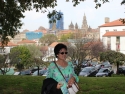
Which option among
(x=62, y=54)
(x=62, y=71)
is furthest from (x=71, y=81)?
(x=62, y=54)

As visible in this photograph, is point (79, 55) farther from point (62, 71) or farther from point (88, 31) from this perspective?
point (88, 31)

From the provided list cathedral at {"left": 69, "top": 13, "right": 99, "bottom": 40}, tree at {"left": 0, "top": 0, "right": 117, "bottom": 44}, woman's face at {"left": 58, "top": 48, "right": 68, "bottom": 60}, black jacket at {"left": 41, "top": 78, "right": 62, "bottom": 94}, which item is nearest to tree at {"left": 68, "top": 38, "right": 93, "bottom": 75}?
cathedral at {"left": 69, "top": 13, "right": 99, "bottom": 40}

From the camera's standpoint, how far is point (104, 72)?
2430 centimetres

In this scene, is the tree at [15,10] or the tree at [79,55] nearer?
the tree at [15,10]

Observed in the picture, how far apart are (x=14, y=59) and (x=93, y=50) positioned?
52.4 ft

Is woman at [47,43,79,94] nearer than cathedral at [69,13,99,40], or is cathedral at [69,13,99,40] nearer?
woman at [47,43,79,94]

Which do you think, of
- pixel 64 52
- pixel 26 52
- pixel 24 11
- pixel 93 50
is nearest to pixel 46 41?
pixel 26 52

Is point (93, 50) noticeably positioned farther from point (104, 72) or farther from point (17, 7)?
point (17, 7)

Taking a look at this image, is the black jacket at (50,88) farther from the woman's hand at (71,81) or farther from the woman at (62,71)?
the woman's hand at (71,81)

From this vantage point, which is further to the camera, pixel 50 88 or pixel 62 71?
pixel 62 71

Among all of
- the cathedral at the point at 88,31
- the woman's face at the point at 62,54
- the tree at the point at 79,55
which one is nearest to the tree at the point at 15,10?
the woman's face at the point at 62,54

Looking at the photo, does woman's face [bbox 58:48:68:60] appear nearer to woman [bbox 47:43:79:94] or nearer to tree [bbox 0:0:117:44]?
woman [bbox 47:43:79:94]

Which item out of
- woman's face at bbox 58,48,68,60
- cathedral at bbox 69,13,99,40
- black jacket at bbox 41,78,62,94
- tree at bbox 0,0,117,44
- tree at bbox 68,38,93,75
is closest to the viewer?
black jacket at bbox 41,78,62,94

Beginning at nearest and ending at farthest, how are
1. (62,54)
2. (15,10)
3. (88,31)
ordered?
(62,54) → (15,10) → (88,31)
